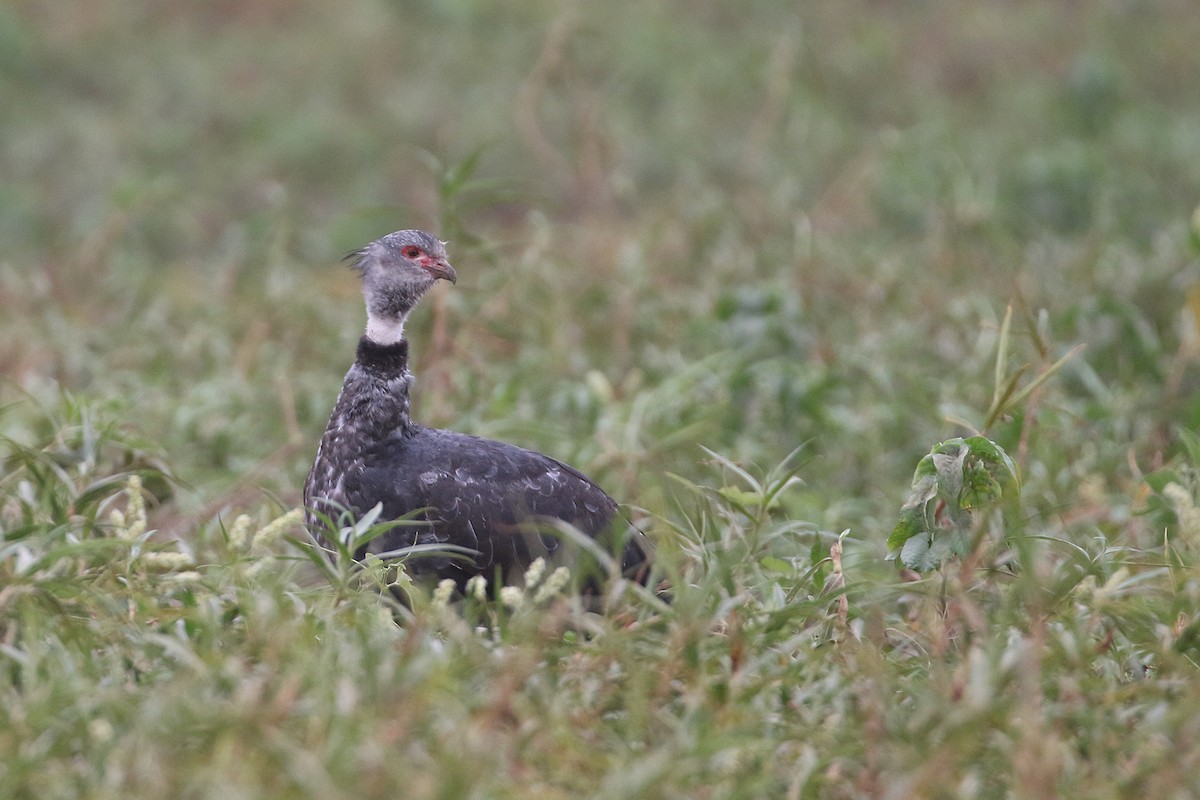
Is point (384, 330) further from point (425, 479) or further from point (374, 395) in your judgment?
point (425, 479)

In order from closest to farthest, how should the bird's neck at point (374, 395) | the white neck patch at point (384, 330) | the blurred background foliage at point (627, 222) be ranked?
the bird's neck at point (374, 395), the white neck patch at point (384, 330), the blurred background foliage at point (627, 222)

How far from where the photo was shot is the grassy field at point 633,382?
9.74ft

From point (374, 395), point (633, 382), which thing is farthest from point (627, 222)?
point (374, 395)

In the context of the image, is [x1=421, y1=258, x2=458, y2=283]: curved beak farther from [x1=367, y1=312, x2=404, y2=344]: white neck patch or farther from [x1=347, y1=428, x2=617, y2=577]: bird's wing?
[x1=347, y1=428, x2=617, y2=577]: bird's wing

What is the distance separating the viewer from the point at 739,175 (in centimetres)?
1059

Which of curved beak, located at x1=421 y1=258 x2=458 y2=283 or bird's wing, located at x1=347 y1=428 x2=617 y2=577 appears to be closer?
bird's wing, located at x1=347 y1=428 x2=617 y2=577

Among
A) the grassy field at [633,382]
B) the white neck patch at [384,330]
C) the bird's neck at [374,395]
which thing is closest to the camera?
the grassy field at [633,382]

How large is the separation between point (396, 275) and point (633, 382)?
5.17 ft

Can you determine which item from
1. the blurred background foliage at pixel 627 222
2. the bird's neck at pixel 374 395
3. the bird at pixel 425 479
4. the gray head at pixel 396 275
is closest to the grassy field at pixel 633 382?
the blurred background foliage at pixel 627 222

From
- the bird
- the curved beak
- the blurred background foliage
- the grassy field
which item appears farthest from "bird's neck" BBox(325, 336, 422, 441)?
the grassy field

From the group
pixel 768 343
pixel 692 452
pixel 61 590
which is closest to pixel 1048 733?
pixel 61 590

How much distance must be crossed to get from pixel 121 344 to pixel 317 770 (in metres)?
5.01

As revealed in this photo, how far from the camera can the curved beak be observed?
446cm

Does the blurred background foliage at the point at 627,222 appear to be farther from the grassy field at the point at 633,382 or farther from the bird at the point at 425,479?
the bird at the point at 425,479
